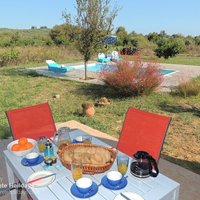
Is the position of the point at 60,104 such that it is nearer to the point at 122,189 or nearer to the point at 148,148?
the point at 148,148

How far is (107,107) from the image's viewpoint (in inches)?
271

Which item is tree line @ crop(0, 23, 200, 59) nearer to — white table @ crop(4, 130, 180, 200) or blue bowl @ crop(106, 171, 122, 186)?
white table @ crop(4, 130, 180, 200)

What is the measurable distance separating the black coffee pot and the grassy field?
81.7 inches

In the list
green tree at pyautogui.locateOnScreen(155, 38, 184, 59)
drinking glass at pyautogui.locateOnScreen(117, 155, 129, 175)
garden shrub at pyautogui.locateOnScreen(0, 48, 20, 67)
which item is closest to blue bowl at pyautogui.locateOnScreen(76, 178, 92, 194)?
drinking glass at pyautogui.locateOnScreen(117, 155, 129, 175)

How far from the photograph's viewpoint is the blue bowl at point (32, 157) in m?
2.01

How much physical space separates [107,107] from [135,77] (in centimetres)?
146

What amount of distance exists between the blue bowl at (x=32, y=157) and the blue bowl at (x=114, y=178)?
69 centimetres

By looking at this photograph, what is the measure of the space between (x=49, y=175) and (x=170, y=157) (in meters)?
2.73

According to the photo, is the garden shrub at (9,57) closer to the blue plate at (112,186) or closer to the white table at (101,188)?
the white table at (101,188)

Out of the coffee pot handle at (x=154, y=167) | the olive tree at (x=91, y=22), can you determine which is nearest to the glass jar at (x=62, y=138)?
the coffee pot handle at (x=154, y=167)

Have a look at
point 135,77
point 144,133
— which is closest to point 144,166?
point 144,133

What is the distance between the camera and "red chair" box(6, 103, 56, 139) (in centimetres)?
278

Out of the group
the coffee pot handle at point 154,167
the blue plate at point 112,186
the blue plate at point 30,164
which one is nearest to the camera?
the blue plate at point 112,186

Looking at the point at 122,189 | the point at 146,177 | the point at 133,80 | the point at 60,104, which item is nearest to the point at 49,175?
the point at 122,189
